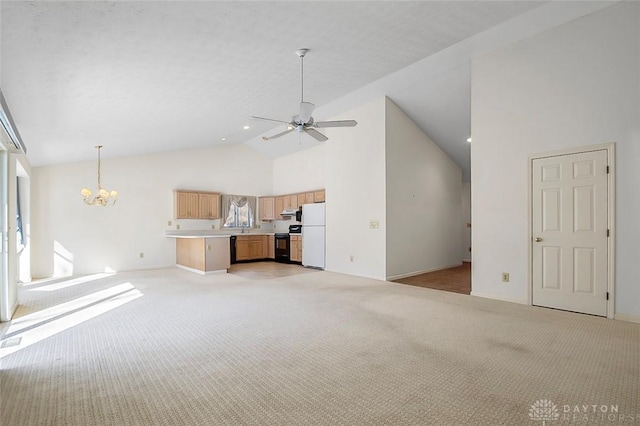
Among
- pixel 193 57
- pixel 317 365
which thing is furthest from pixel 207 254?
pixel 317 365

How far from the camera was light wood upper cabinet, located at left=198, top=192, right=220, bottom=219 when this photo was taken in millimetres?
8828

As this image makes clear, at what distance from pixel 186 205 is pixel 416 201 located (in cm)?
592

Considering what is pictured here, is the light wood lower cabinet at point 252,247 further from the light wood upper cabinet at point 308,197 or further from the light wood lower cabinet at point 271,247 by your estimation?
the light wood upper cabinet at point 308,197

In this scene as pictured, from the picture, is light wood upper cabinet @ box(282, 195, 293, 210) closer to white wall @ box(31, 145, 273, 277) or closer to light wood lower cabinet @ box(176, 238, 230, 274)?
white wall @ box(31, 145, 273, 277)

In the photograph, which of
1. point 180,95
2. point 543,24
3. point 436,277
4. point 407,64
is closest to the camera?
point 543,24

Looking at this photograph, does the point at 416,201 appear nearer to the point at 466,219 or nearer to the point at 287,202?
the point at 466,219

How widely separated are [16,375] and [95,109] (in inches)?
130

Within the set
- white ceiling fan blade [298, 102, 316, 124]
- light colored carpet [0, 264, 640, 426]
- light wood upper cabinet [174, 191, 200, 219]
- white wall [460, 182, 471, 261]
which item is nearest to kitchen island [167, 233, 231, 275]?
light wood upper cabinet [174, 191, 200, 219]

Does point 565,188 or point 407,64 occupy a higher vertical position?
point 407,64

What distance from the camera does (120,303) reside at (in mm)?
4559

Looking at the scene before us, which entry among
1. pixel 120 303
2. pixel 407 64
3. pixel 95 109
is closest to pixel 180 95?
pixel 95 109

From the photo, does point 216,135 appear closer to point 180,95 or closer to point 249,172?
point 249,172
